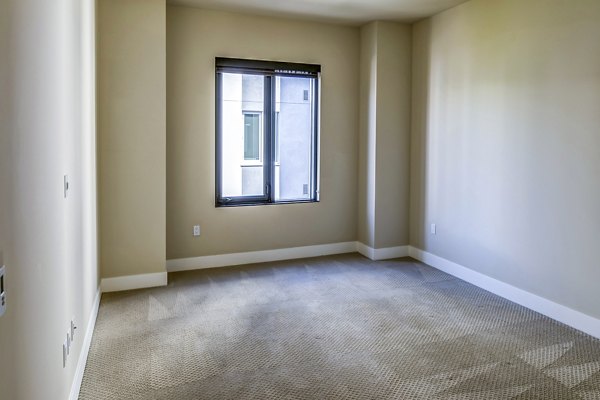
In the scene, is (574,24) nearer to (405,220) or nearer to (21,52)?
(405,220)

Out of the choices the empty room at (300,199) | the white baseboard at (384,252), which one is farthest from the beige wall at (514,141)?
the white baseboard at (384,252)

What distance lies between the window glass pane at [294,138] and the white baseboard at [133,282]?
5.27ft

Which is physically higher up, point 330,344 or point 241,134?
point 241,134

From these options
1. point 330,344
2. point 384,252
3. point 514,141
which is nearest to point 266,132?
point 384,252

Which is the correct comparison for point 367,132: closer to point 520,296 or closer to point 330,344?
point 520,296

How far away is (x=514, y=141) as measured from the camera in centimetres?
381

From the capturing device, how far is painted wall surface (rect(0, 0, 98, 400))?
1313mm

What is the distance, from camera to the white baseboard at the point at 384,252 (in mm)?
5215

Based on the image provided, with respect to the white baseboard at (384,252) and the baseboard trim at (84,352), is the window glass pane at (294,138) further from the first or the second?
the baseboard trim at (84,352)

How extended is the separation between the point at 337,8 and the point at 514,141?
2.18 metres

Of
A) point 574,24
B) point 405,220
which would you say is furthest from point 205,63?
point 574,24

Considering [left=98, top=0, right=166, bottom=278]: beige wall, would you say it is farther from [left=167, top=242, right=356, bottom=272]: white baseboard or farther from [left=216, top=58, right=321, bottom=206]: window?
[left=216, top=58, right=321, bottom=206]: window

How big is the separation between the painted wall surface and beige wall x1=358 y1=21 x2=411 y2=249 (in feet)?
10.5

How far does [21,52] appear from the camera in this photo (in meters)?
1.45
